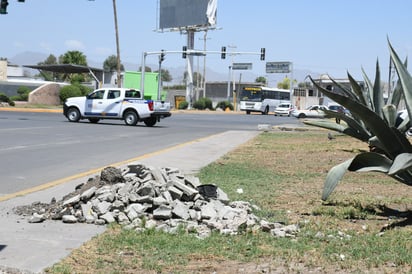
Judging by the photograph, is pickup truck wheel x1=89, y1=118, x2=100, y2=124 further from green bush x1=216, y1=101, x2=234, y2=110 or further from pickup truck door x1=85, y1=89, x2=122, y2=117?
green bush x1=216, y1=101, x2=234, y2=110

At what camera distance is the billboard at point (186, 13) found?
8169 cm

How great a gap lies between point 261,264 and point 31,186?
587 cm

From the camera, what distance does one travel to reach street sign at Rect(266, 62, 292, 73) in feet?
366

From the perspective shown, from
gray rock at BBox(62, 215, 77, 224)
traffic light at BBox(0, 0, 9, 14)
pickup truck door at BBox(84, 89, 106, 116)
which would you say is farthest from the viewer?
pickup truck door at BBox(84, 89, 106, 116)

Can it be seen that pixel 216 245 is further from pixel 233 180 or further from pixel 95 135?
pixel 95 135

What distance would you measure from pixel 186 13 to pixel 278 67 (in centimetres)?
3372

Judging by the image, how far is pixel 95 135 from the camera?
2270 cm

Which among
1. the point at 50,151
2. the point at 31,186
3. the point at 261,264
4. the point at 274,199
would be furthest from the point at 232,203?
the point at 50,151

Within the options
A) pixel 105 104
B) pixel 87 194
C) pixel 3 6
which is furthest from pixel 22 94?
pixel 87 194

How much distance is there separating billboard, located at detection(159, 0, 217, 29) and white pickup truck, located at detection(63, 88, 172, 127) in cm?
5139

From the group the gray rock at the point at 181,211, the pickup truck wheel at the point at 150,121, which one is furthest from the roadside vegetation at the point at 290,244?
the pickup truck wheel at the point at 150,121

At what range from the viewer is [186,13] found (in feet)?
275

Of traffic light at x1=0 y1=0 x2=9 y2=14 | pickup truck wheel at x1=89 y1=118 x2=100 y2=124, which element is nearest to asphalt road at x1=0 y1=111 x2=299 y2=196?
traffic light at x1=0 y1=0 x2=9 y2=14

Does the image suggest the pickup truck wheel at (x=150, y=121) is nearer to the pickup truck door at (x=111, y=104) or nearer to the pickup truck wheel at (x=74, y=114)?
the pickup truck door at (x=111, y=104)
